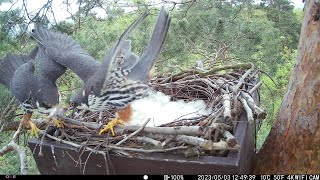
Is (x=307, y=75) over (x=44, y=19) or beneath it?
beneath

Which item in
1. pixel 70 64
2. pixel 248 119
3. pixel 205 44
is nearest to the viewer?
pixel 248 119

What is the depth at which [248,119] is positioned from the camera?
6.61ft

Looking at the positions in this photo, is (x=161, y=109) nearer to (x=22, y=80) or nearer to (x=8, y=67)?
(x=22, y=80)

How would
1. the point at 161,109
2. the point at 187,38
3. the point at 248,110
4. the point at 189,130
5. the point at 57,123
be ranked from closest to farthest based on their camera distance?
the point at 189,130 → the point at 248,110 → the point at 57,123 → the point at 161,109 → the point at 187,38

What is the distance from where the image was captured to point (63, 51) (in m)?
2.67

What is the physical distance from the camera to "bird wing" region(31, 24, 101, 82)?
2.53 m

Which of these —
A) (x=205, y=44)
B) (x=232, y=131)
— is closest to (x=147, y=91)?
(x=232, y=131)

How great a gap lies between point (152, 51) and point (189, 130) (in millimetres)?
739

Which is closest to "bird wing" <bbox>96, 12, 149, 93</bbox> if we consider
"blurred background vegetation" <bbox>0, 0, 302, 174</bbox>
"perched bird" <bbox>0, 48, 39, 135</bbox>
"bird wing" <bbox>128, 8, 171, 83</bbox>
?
"bird wing" <bbox>128, 8, 171, 83</bbox>

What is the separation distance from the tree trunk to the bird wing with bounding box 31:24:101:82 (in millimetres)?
1175

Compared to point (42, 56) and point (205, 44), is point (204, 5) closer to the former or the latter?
Answer: point (205, 44)

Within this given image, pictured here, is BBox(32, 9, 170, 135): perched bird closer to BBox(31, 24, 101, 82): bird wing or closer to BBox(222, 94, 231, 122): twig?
BBox(31, 24, 101, 82): bird wing

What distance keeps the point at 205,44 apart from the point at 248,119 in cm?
260

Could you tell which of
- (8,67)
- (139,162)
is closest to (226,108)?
(139,162)
